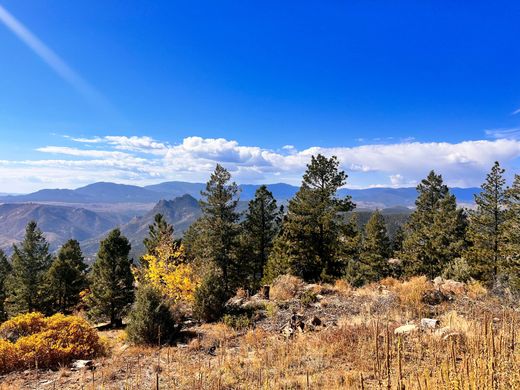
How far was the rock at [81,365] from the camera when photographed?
934 centimetres

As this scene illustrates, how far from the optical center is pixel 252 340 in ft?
32.0

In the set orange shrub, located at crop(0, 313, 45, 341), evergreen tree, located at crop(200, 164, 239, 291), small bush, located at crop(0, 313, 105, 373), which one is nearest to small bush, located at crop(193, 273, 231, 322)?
small bush, located at crop(0, 313, 105, 373)

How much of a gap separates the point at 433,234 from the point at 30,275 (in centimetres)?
4003

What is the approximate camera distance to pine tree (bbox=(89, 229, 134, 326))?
76.1 ft

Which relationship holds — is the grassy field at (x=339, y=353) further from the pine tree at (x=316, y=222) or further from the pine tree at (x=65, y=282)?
the pine tree at (x=65, y=282)

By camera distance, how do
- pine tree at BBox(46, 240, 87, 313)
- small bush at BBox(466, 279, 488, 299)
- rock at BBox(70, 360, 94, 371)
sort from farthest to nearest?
1. pine tree at BBox(46, 240, 87, 313)
2. small bush at BBox(466, 279, 488, 299)
3. rock at BBox(70, 360, 94, 371)

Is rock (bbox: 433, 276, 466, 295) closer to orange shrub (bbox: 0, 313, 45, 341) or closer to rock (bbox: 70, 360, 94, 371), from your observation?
rock (bbox: 70, 360, 94, 371)

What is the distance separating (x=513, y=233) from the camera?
23.0 metres

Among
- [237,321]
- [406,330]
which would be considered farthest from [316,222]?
[406,330]

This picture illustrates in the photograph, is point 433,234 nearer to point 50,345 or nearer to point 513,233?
point 513,233

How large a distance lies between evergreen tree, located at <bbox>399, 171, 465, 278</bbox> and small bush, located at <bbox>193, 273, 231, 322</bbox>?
26.5m

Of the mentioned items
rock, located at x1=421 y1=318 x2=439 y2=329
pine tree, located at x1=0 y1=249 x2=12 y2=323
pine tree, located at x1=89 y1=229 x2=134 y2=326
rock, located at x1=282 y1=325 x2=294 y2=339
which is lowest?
pine tree, located at x1=0 y1=249 x2=12 y2=323

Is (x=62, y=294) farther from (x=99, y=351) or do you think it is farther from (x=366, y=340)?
(x=366, y=340)

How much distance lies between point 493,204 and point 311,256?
15.9 meters
